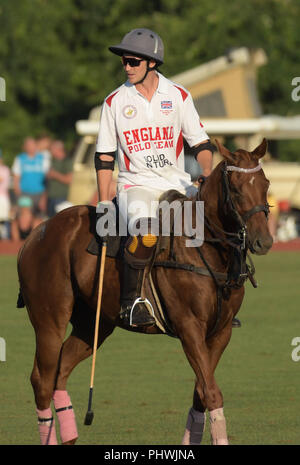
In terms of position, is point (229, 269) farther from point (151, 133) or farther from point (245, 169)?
point (151, 133)

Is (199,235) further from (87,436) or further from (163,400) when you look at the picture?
(163,400)

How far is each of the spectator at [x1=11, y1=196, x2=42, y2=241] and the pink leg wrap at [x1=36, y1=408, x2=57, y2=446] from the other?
15892mm

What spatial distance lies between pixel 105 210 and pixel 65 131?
104ft

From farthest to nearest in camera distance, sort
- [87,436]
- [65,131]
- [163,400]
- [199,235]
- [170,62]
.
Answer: [65,131] < [170,62] < [163,400] < [87,436] < [199,235]

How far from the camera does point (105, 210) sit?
8.53 m

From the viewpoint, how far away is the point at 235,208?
25.4 feet

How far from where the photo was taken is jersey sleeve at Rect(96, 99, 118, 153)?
A: 8.55 metres

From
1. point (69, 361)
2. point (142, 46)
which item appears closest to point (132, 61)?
point (142, 46)

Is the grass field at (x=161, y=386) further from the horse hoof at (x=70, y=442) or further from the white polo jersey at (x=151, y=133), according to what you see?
the white polo jersey at (x=151, y=133)

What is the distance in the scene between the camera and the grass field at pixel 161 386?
29.9 feet

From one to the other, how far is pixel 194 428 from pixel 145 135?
2031 millimetres

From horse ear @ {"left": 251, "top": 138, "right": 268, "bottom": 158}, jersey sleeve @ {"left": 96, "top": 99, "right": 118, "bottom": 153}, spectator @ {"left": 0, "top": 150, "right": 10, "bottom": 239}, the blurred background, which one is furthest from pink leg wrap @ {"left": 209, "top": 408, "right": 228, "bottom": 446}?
the blurred background

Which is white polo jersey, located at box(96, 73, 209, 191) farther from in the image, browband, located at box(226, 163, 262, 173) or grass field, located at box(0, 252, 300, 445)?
grass field, located at box(0, 252, 300, 445)
